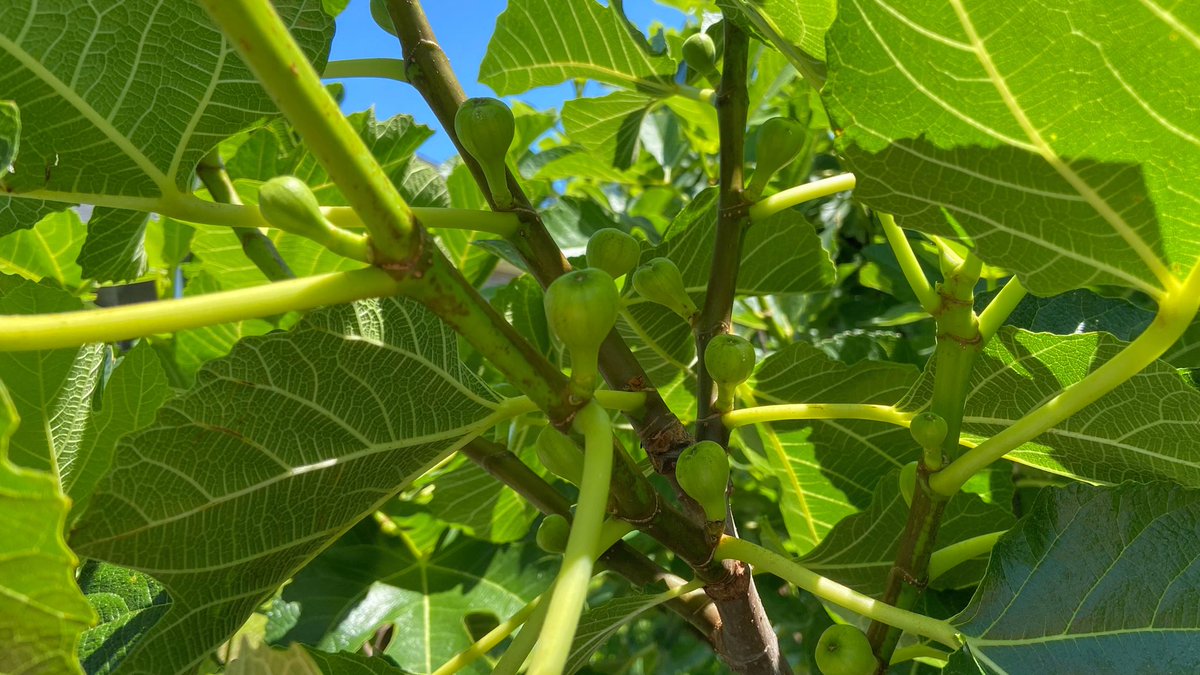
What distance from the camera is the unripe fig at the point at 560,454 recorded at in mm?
639

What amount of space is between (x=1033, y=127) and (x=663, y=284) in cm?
37

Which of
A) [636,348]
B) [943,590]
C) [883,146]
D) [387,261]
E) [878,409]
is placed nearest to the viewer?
[387,261]

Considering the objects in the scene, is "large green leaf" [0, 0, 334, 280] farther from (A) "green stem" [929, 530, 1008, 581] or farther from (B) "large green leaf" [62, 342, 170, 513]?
(A) "green stem" [929, 530, 1008, 581]

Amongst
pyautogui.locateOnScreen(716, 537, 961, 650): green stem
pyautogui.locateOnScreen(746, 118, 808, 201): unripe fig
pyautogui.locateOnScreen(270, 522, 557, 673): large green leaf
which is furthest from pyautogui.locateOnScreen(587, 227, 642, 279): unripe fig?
pyautogui.locateOnScreen(270, 522, 557, 673): large green leaf

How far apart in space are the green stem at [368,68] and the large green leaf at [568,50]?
29 cm

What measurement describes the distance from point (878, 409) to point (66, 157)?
0.64m

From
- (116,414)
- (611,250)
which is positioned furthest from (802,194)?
(116,414)

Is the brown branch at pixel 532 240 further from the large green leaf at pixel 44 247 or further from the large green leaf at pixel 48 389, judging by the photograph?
the large green leaf at pixel 44 247

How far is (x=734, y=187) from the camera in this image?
2.86 ft

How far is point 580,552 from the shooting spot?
44 cm

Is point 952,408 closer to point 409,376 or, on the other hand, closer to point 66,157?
point 409,376

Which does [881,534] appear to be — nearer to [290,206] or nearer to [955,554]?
[955,554]

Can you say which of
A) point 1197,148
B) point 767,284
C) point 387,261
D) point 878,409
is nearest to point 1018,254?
point 1197,148

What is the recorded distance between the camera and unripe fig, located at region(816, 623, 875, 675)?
28.1 inches
